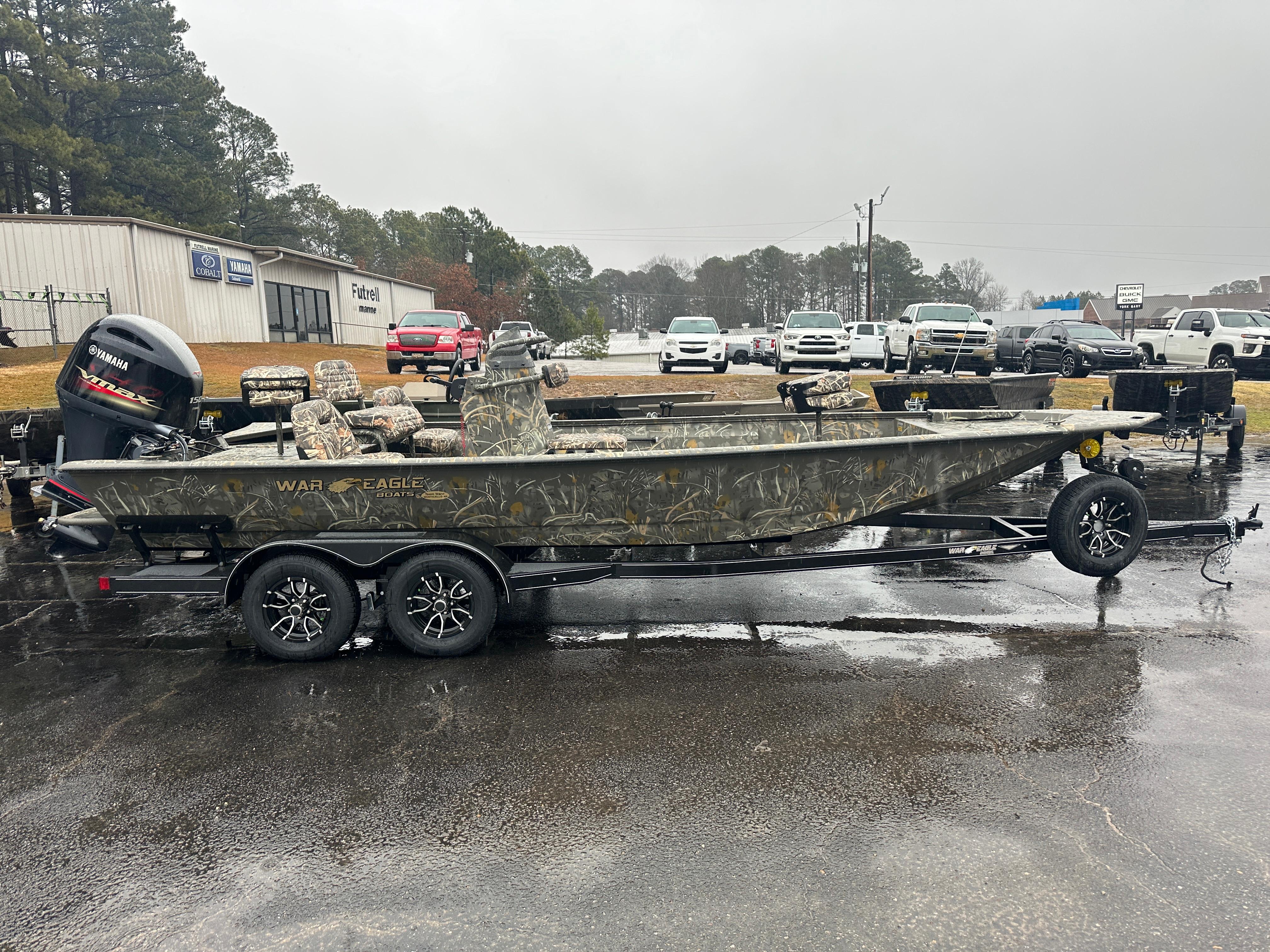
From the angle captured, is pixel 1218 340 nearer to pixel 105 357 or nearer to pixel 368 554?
pixel 368 554

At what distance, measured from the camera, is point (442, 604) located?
483cm

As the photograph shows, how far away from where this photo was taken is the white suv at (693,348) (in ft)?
70.5

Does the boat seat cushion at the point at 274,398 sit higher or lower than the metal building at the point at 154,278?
lower

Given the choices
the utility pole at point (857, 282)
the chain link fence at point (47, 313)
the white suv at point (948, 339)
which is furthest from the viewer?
the utility pole at point (857, 282)

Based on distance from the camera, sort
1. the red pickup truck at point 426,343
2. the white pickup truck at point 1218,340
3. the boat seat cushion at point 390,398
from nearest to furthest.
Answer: the boat seat cushion at point 390,398 < the white pickup truck at point 1218,340 < the red pickup truck at point 426,343

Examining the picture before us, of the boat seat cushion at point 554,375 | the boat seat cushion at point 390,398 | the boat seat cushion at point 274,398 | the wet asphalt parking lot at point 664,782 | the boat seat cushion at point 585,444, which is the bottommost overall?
the wet asphalt parking lot at point 664,782

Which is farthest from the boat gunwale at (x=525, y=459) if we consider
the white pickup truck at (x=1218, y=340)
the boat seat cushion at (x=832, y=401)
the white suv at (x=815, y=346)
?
the white pickup truck at (x=1218, y=340)

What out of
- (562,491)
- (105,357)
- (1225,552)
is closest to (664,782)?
(562,491)

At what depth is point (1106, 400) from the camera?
992 centimetres

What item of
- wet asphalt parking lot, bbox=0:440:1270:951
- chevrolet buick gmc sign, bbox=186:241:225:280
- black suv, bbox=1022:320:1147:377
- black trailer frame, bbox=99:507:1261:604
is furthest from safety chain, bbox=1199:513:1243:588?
chevrolet buick gmc sign, bbox=186:241:225:280

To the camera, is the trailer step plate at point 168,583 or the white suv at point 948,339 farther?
the white suv at point 948,339

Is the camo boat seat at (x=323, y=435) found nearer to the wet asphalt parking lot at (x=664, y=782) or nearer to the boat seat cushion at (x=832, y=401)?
the wet asphalt parking lot at (x=664, y=782)

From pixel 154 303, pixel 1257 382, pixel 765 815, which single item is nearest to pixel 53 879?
pixel 765 815

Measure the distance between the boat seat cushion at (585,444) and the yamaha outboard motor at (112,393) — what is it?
259 centimetres
